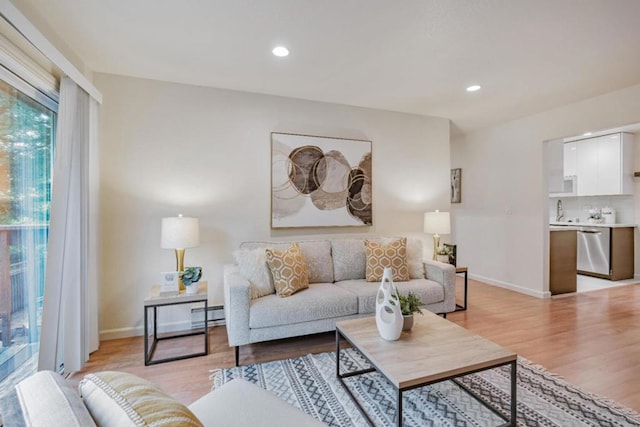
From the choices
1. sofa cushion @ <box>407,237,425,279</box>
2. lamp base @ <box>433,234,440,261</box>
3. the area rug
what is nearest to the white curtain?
the area rug

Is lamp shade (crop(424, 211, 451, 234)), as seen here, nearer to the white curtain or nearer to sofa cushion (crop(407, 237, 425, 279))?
sofa cushion (crop(407, 237, 425, 279))

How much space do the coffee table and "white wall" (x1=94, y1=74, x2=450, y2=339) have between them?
170 cm

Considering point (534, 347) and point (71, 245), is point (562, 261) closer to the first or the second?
point (534, 347)

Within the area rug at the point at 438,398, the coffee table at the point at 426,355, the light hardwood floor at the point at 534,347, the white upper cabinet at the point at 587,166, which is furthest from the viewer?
the white upper cabinet at the point at 587,166

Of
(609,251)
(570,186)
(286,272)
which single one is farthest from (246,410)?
(570,186)

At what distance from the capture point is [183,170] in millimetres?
3049

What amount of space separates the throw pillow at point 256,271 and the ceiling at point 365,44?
169cm

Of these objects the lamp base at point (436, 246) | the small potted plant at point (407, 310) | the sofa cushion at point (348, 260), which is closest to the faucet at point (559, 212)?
the lamp base at point (436, 246)

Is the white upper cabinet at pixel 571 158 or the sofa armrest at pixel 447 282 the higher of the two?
the white upper cabinet at pixel 571 158

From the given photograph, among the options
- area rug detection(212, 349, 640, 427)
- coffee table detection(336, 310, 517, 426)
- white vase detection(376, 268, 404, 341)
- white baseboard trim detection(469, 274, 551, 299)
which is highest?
white vase detection(376, 268, 404, 341)

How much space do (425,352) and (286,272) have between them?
1.34 meters

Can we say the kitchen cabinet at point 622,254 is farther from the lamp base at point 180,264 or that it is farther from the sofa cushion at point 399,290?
the lamp base at point 180,264

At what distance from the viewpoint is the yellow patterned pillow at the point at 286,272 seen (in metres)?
2.63

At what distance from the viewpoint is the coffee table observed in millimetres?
1493
